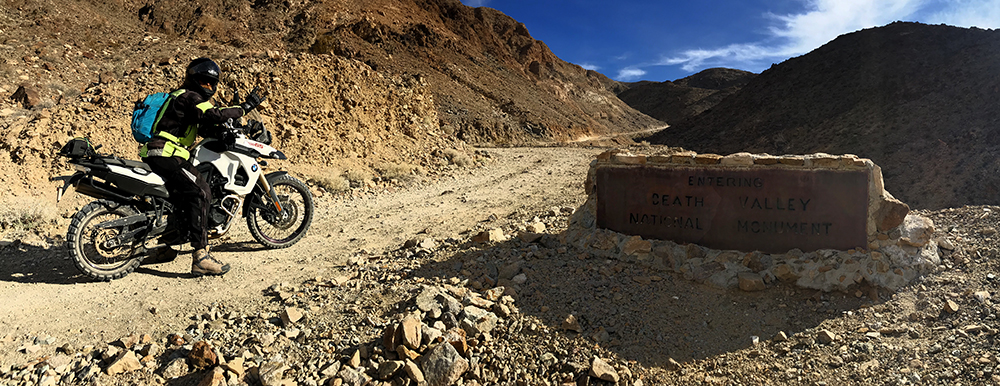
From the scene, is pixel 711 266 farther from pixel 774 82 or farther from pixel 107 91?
pixel 774 82

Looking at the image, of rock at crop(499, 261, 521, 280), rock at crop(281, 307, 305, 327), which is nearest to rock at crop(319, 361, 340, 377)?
rock at crop(281, 307, 305, 327)

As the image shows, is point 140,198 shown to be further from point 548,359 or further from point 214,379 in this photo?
point 548,359

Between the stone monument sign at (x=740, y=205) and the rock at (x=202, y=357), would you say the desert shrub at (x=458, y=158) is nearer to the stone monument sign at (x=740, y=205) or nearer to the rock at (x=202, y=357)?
the stone monument sign at (x=740, y=205)

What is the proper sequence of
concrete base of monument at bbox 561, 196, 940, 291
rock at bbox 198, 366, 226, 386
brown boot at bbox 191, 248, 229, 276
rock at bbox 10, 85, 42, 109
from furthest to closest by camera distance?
1. rock at bbox 10, 85, 42, 109
2. brown boot at bbox 191, 248, 229, 276
3. concrete base of monument at bbox 561, 196, 940, 291
4. rock at bbox 198, 366, 226, 386

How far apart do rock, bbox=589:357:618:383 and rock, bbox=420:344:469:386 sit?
73cm

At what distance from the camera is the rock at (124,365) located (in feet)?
9.29

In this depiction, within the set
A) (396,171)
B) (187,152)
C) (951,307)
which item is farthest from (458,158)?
(951,307)

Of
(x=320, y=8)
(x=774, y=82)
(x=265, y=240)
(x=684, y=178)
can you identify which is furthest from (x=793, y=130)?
(x=320, y=8)

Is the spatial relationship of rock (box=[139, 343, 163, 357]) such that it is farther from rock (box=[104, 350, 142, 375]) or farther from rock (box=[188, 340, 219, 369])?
rock (box=[188, 340, 219, 369])

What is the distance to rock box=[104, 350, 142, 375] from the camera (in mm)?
2830

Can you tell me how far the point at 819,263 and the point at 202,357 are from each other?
4362mm

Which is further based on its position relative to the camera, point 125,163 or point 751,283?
point 125,163

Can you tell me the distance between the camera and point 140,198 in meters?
4.34

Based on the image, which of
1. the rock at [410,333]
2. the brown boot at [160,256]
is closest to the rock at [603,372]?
the rock at [410,333]
